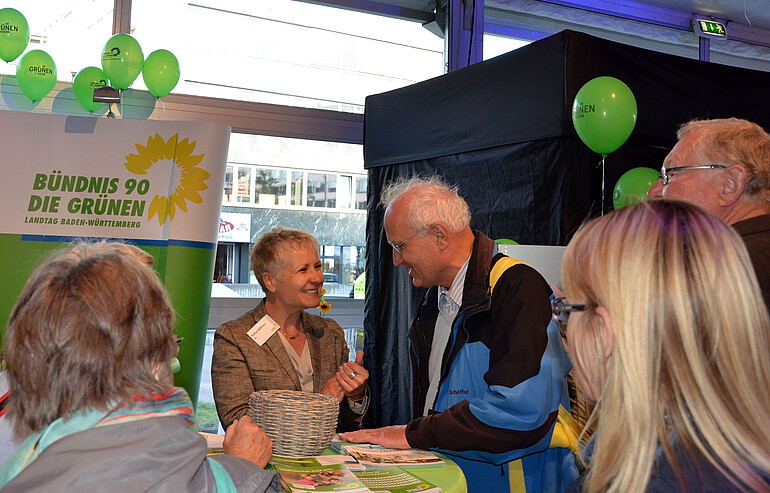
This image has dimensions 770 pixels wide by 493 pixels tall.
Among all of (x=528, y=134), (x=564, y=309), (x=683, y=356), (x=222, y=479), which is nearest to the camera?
(x=683, y=356)

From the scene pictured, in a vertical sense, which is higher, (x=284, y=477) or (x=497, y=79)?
(x=497, y=79)

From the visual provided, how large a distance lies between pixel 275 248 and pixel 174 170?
6.58 feet

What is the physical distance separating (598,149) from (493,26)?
322 centimetres

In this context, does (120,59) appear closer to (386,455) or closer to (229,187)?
(229,187)

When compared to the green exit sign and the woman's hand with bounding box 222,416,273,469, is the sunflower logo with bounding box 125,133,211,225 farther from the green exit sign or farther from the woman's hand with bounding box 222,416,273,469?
the green exit sign

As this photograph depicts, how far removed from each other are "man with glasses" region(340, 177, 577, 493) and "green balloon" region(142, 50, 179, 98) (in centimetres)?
294

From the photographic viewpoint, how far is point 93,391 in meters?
1.17

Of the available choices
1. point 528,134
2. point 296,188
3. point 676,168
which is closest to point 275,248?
point 676,168

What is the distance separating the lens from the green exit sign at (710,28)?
709cm

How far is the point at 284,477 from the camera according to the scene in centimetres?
171

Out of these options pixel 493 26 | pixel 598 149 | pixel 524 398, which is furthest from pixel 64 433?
pixel 493 26

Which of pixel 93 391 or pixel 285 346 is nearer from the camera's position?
pixel 93 391

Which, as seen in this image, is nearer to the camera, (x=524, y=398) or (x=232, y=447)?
(x=232, y=447)

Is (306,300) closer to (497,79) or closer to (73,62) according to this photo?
(497,79)
